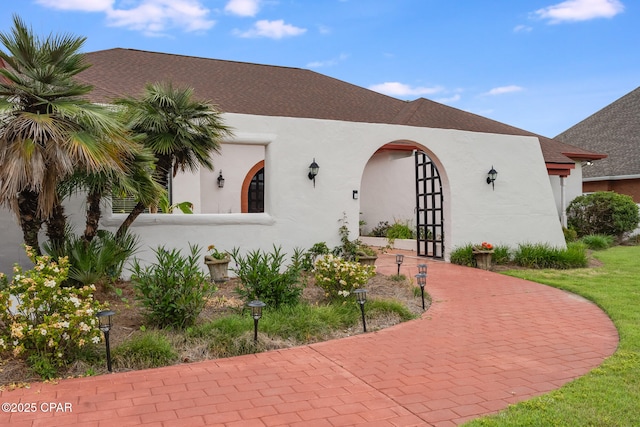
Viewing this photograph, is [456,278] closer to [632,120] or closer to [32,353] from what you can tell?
[32,353]

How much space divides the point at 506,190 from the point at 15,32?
11417 mm

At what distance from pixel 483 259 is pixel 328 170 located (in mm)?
4413

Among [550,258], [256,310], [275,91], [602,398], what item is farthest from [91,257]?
[275,91]

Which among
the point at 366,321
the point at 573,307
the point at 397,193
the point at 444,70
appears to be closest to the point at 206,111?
the point at 366,321

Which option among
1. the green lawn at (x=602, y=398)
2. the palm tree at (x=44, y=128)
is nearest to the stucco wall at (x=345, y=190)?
the palm tree at (x=44, y=128)

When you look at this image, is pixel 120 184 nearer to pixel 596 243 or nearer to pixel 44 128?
pixel 44 128

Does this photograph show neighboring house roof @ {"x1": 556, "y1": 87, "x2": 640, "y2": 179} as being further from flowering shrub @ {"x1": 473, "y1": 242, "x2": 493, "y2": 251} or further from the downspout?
flowering shrub @ {"x1": 473, "y1": 242, "x2": 493, "y2": 251}

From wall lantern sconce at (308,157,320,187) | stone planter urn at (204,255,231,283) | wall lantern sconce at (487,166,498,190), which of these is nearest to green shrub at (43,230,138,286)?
stone planter urn at (204,255,231,283)

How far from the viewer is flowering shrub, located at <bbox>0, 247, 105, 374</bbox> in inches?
191

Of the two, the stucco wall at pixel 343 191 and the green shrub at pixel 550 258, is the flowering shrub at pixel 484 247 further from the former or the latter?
the green shrub at pixel 550 258

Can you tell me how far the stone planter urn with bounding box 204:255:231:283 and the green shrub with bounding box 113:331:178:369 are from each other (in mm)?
4052

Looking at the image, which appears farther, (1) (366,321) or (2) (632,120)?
(2) (632,120)

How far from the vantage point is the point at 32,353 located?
5.03 m

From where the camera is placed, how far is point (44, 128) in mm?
5883
